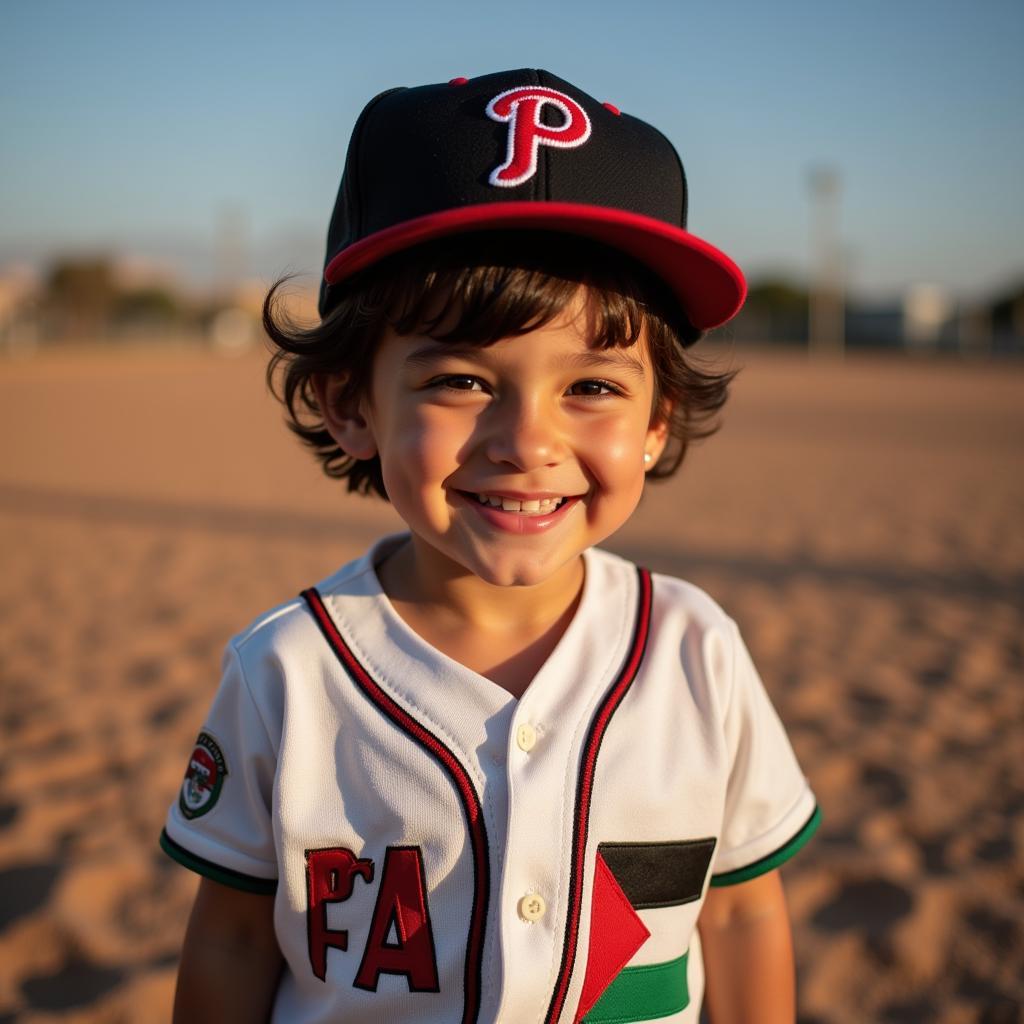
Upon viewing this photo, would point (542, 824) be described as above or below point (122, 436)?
below

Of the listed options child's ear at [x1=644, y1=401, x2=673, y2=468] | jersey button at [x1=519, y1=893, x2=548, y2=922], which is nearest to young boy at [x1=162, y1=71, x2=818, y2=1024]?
jersey button at [x1=519, y1=893, x2=548, y2=922]

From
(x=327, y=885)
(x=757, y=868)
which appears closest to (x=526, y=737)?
(x=327, y=885)

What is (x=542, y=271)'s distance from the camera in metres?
1.31

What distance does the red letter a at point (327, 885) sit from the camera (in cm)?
132

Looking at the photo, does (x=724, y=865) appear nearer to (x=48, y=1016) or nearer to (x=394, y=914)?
(x=394, y=914)

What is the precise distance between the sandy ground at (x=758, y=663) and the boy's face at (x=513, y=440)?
152cm

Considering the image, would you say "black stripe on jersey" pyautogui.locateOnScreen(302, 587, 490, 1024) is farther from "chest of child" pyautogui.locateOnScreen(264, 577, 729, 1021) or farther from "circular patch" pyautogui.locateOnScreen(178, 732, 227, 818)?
"circular patch" pyautogui.locateOnScreen(178, 732, 227, 818)

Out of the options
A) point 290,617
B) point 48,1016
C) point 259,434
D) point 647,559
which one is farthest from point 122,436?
point 290,617

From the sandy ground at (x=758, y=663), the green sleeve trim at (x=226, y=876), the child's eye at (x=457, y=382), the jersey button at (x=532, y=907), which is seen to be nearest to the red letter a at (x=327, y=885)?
the green sleeve trim at (x=226, y=876)

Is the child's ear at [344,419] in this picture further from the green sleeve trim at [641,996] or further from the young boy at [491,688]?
the green sleeve trim at [641,996]

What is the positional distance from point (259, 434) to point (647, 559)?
943 cm

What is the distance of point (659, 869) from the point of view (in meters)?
1.36

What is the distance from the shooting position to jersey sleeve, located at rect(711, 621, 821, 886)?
57.3 inches

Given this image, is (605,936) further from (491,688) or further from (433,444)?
(433,444)
